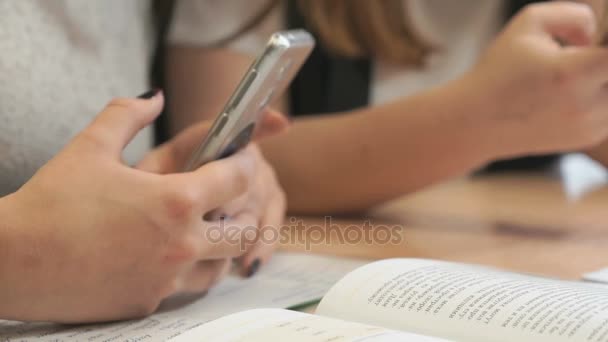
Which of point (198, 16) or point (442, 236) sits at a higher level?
point (198, 16)

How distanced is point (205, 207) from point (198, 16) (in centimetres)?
43

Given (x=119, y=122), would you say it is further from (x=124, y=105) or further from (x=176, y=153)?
(x=176, y=153)

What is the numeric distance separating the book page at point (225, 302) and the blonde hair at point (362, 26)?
1.17 feet

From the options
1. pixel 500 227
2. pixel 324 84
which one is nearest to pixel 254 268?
pixel 500 227

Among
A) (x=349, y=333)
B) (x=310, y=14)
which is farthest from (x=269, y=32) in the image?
(x=349, y=333)

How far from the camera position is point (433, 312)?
342 mm

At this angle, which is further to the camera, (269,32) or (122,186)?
(269,32)

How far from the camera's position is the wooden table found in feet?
1.78

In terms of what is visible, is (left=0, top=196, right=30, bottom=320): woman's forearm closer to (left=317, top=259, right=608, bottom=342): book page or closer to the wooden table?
(left=317, top=259, right=608, bottom=342): book page

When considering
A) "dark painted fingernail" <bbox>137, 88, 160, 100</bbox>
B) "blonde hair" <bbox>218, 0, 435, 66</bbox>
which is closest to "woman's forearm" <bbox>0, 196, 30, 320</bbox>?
"dark painted fingernail" <bbox>137, 88, 160, 100</bbox>

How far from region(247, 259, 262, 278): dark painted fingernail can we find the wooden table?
0.08 metres

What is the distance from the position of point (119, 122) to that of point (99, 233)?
69 millimetres

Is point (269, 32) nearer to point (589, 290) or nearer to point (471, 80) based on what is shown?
point (471, 80)

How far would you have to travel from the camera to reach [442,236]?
625 mm
